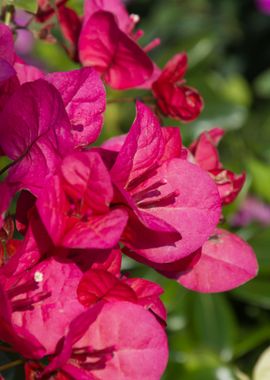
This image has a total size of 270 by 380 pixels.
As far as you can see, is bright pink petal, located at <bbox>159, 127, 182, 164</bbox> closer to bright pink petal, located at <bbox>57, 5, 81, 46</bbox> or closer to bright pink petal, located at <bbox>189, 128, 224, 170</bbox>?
bright pink petal, located at <bbox>189, 128, 224, 170</bbox>

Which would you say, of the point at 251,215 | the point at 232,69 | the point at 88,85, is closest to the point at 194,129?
the point at 251,215

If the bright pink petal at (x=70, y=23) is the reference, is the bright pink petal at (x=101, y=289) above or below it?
below

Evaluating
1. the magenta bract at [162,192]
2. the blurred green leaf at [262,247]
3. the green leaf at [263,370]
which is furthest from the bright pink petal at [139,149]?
the blurred green leaf at [262,247]

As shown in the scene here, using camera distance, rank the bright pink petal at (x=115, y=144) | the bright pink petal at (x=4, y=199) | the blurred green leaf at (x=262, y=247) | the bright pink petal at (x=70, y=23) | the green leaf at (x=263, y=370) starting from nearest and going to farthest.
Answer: the bright pink petal at (x=4, y=199)
the bright pink petal at (x=115, y=144)
the bright pink petal at (x=70, y=23)
the green leaf at (x=263, y=370)
the blurred green leaf at (x=262, y=247)

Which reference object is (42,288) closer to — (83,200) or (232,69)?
(83,200)

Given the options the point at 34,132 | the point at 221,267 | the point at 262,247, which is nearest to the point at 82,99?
the point at 34,132

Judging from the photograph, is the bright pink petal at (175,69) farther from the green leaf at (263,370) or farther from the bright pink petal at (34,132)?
the green leaf at (263,370)

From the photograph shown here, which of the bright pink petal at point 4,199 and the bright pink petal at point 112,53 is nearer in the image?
the bright pink petal at point 4,199

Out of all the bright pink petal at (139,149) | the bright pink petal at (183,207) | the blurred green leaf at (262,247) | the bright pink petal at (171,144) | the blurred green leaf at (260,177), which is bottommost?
the blurred green leaf at (262,247)

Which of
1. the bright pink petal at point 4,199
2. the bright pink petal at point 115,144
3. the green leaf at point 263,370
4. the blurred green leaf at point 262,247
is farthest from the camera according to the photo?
the blurred green leaf at point 262,247
